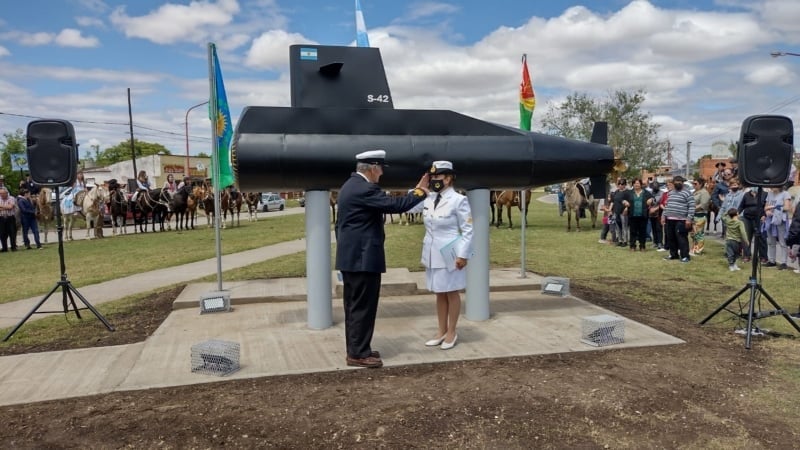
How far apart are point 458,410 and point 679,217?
30.6 ft

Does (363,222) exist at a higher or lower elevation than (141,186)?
lower

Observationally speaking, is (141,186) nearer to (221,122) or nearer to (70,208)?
(70,208)

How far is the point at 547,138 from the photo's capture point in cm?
637

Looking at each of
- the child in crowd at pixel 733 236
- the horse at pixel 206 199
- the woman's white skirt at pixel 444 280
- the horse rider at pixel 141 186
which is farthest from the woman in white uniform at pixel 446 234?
the horse rider at pixel 141 186

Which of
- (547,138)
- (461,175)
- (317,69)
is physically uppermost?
(317,69)

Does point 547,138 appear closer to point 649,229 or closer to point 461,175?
point 461,175

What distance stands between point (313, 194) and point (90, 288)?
565 centimetres

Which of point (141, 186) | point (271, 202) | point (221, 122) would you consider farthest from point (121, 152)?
point (221, 122)

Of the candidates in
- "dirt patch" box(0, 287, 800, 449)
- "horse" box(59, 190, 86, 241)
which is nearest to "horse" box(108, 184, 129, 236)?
"horse" box(59, 190, 86, 241)

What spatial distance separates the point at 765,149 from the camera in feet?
18.7

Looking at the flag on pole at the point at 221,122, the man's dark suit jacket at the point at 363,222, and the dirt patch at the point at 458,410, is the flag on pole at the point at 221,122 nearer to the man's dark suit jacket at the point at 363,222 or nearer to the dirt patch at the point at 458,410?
the man's dark suit jacket at the point at 363,222

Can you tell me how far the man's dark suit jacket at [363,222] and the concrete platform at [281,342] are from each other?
3.27 feet

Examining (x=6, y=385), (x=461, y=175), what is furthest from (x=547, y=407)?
(x=6, y=385)

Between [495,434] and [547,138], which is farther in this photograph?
[547,138]
